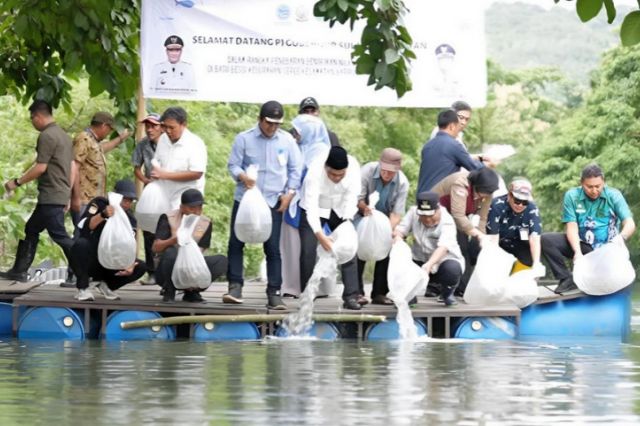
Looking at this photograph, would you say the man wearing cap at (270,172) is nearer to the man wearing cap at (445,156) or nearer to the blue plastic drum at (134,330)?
the blue plastic drum at (134,330)

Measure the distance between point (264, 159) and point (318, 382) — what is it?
4315 mm

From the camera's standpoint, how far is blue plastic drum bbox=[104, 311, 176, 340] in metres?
15.9

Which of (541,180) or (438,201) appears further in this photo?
(541,180)

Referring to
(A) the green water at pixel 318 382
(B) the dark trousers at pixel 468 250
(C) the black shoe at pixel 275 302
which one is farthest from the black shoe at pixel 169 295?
(B) the dark trousers at pixel 468 250

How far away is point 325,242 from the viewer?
52.1ft

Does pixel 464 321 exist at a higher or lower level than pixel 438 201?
lower

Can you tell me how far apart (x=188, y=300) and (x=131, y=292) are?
1.18 metres

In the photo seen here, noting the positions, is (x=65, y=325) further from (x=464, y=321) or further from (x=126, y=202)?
(x=464, y=321)

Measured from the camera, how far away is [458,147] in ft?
56.3

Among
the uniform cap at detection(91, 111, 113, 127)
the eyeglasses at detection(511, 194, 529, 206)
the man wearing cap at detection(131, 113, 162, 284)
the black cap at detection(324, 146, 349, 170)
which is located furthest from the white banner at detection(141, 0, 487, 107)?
the black cap at detection(324, 146, 349, 170)

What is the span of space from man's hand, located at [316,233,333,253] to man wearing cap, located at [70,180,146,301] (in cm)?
170

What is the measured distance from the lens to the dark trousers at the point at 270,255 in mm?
16109

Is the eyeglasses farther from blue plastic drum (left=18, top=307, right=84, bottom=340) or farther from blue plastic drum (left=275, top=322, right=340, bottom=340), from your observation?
blue plastic drum (left=18, top=307, right=84, bottom=340)

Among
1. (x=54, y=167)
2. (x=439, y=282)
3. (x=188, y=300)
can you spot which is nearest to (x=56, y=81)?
(x=54, y=167)
